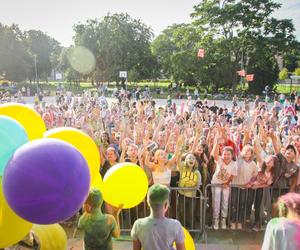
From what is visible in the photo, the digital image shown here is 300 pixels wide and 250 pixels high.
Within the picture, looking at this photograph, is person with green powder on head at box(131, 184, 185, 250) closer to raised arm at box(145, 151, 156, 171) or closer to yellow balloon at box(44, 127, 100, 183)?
yellow balloon at box(44, 127, 100, 183)

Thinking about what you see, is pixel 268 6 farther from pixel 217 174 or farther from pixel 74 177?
pixel 74 177

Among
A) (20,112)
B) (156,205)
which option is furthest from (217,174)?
(20,112)

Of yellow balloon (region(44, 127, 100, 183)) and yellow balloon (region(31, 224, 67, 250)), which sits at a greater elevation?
yellow balloon (region(44, 127, 100, 183))

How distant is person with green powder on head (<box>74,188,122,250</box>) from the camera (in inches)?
131

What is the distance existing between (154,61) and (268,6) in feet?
62.5

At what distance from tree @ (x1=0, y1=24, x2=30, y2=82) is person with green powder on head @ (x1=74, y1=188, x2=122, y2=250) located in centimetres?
5893

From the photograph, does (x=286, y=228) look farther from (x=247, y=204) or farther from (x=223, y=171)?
(x=247, y=204)

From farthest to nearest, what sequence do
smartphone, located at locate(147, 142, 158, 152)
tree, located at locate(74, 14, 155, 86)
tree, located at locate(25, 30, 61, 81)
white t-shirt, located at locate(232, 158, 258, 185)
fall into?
tree, located at locate(25, 30, 61, 81)
tree, located at locate(74, 14, 155, 86)
smartphone, located at locate(147, 142, 158, 152)
white t-shirt, located at locate(232, 158, 258, 185)

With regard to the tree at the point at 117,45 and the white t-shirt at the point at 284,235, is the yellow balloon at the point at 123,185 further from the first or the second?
the tree at the point at 117,45

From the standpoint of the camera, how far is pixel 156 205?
9.97ft

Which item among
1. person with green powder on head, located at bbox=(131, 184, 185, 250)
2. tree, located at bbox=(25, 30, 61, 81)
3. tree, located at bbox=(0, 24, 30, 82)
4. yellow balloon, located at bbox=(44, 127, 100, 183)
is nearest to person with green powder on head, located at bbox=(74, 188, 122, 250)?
person with green powder on head, located at bbox=(131, 184, 185, 250)

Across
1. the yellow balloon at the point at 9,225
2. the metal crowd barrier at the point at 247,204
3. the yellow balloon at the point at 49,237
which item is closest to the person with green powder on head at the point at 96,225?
the yellow balloon at the point at 49,237

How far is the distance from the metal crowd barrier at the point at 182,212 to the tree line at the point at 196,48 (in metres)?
34.6

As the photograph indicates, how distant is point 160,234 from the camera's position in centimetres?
302
